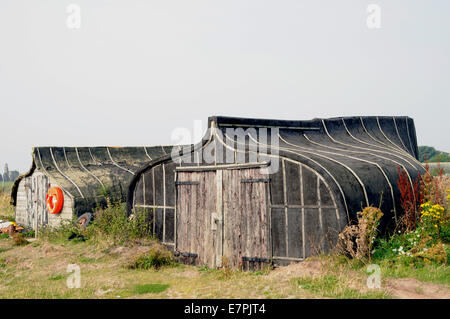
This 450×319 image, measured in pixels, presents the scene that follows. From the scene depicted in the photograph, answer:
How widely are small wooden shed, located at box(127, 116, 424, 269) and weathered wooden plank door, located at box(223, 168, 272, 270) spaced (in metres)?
0.02

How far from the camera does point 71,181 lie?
18656 millimetres

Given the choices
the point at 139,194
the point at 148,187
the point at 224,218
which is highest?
the point at 148,187

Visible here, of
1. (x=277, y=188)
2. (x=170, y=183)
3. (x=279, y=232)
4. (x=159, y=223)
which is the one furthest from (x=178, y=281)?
(x=170, y=183)

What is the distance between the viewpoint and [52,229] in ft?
57.5

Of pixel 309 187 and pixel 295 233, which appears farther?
pixel 295 233

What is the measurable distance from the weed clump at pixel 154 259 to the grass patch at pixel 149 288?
1825 millimetres

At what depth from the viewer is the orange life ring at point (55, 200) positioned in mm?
17859

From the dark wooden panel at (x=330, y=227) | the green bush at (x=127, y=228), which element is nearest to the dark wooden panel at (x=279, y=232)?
the dark wooden panel at (x=330, y=227)

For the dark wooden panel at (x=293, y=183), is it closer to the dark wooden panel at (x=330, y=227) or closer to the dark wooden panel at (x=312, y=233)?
the dark wooden panel at (x=312, y=233)

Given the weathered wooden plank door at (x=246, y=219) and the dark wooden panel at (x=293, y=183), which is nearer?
the dark wooden panel at (x=293, y=183)

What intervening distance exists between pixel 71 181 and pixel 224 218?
34.1ft

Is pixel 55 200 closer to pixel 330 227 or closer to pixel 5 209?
pixel 5 209

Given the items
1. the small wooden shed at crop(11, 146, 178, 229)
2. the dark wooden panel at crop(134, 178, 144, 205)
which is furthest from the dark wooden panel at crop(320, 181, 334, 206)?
the small wooden shed at crop(11, 146, 178, 229)
